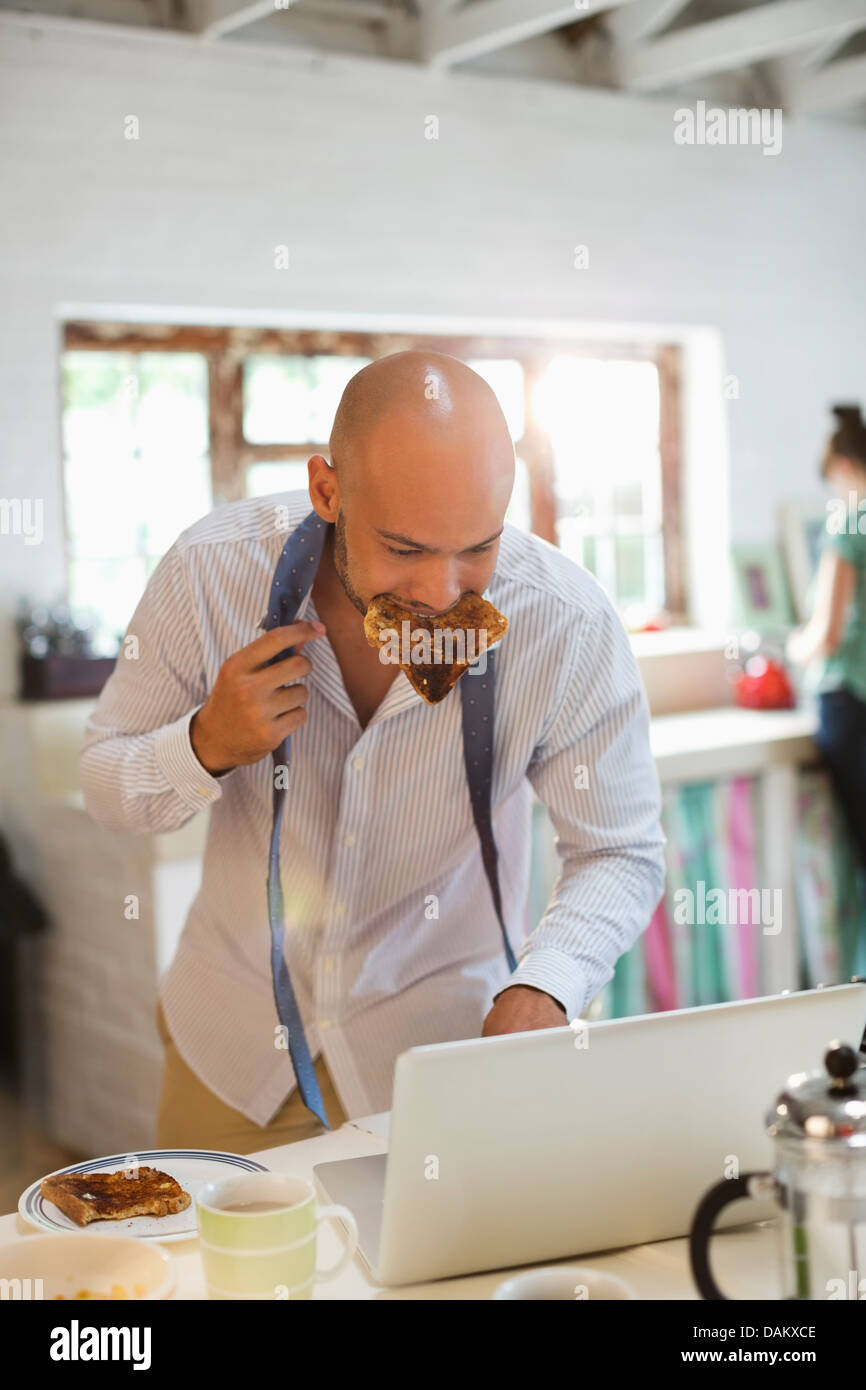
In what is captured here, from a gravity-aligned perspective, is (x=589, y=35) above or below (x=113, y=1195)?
above

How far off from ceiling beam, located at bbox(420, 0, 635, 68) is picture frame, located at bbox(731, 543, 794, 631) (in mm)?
1746

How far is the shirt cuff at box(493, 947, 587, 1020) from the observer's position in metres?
1.39

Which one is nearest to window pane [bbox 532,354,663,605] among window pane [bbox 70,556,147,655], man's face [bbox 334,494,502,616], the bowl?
window pane [bbox 70,556,147,655]

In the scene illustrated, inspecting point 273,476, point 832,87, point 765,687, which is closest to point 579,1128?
point 273,476

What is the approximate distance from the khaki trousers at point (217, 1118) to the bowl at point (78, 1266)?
0.62 m

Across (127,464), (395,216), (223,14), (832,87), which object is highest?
(832,87)

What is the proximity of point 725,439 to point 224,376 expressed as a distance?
1.78m

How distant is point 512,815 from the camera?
1.74 metres

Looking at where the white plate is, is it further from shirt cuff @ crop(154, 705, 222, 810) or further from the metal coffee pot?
the metal coffee pot

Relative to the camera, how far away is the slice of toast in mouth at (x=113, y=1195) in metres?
1.16

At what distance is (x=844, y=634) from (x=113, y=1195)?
3.04 metres

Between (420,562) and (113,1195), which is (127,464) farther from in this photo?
(113,1195)

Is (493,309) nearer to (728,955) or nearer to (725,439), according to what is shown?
(725,439)

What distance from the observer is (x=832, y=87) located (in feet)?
15.6
